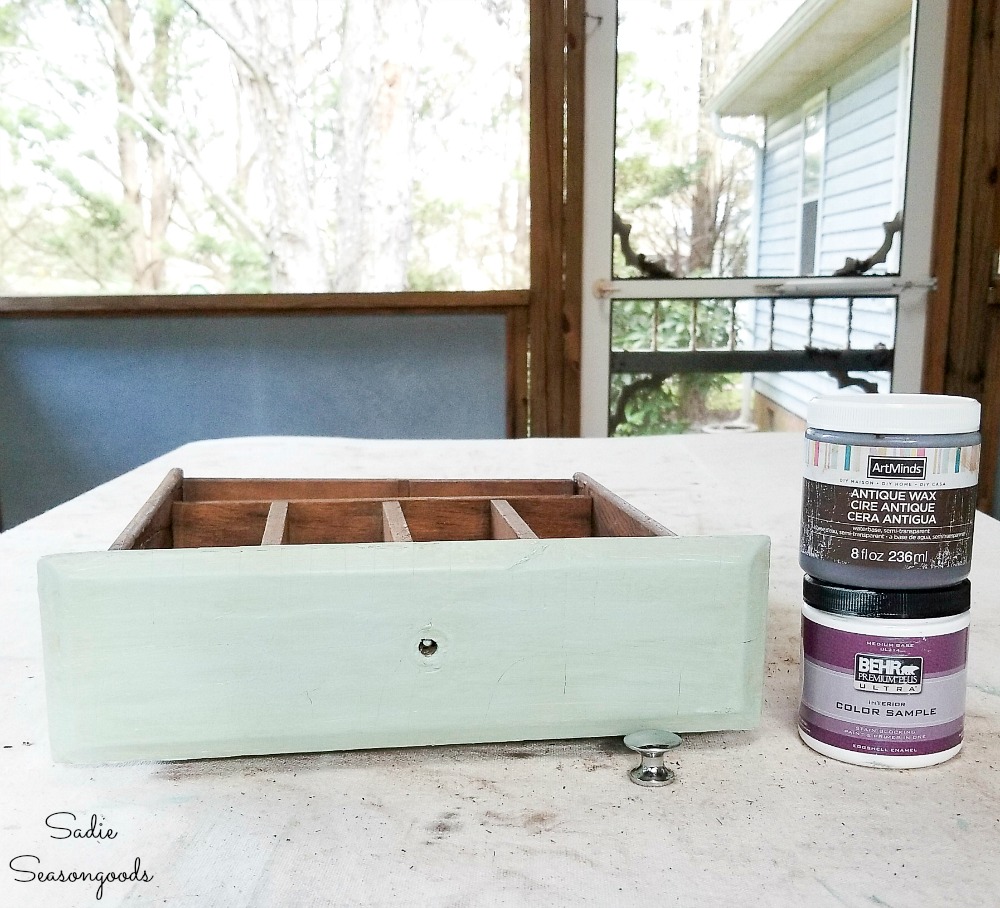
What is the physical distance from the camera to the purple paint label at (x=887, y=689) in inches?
21.0

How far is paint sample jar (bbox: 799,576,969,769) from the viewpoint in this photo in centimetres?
53

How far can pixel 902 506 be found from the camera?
531mm

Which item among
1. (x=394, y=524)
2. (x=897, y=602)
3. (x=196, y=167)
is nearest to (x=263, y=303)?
(x=196, y=167)

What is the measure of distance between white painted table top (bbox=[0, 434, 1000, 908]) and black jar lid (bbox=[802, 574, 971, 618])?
101 mm

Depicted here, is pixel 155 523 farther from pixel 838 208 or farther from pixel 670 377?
pixel 838 208

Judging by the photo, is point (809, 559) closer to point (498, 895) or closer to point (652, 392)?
point (498, 895)

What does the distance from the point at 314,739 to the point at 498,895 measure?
0.55 ft

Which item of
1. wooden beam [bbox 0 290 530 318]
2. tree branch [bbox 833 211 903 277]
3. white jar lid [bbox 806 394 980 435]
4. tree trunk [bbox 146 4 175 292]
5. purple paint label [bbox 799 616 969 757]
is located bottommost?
purple paint label [bbox 799 616 969 757]

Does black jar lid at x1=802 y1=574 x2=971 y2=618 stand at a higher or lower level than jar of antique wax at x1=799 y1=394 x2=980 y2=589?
lower

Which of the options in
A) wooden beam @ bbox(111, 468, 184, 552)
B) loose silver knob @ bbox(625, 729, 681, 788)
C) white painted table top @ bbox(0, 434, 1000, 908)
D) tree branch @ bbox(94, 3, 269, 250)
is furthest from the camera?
tree branch @ bbox(94, 3, 269, 250)

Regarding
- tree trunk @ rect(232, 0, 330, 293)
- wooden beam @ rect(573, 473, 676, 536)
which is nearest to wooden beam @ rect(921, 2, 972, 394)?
tree trunk @ rect(232, 0, 330, 293)

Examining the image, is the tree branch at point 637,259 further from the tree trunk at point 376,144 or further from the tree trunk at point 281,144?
the tree trunk at point 281,144

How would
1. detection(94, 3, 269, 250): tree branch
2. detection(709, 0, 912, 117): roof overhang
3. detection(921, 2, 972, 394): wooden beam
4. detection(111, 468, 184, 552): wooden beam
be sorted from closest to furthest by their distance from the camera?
detection(111, 468, 184, 552): wooden beam → detection(921, 2, 972, 394): wooden beam → detection(709, 0, 912, 117): roof overhang → detection(94, 3, 269, 250): tree branch

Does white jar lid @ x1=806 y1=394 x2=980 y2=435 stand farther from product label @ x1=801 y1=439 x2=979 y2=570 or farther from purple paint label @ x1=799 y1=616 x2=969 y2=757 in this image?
purple paint label @ x1=799 y1=616 x2=969 y2=757
